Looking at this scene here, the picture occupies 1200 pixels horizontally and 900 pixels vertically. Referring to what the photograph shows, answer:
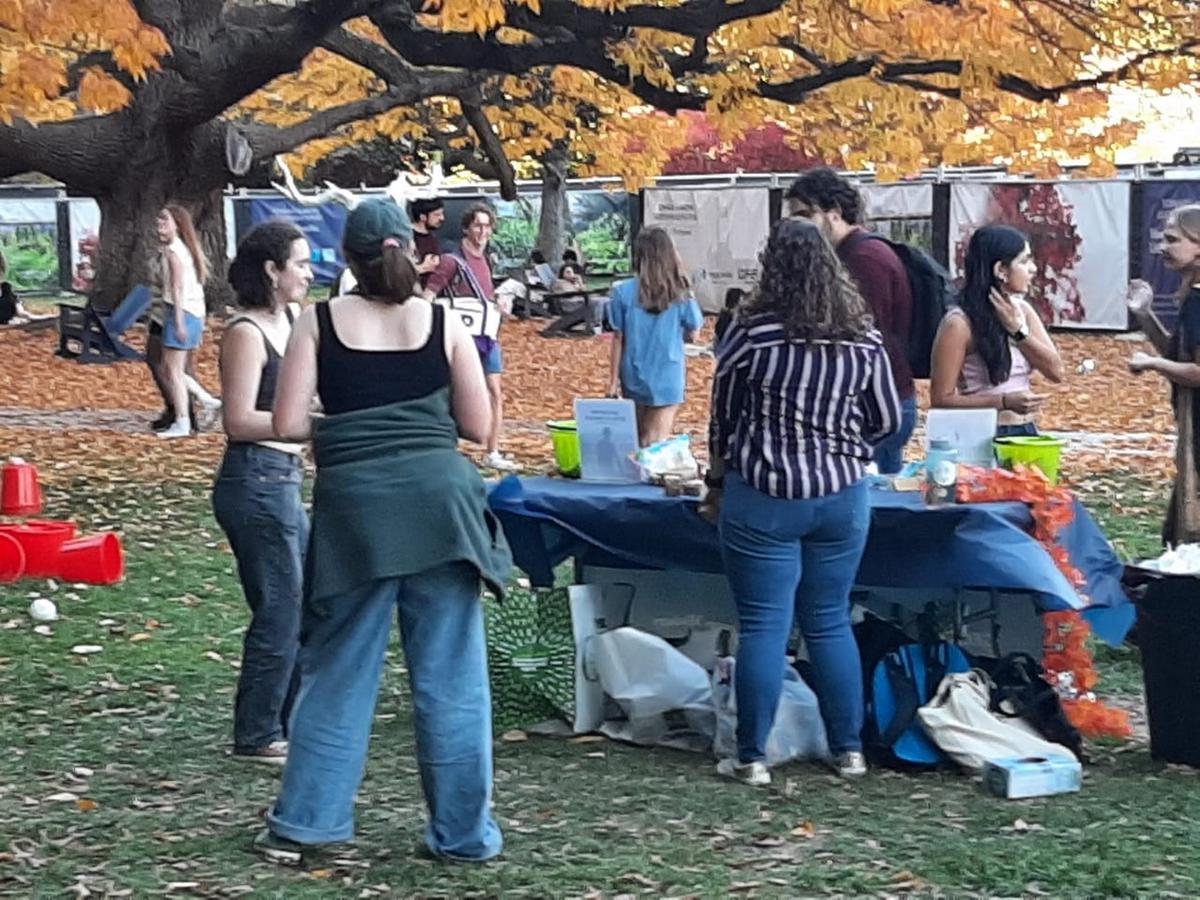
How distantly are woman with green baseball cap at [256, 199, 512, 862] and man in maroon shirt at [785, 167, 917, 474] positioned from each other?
2041 millimetres

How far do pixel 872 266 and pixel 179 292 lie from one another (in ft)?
27.2

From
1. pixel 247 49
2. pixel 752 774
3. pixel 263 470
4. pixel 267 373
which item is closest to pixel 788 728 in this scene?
pixel 752 774

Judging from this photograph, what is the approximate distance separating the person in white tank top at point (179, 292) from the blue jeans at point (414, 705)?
8866mm

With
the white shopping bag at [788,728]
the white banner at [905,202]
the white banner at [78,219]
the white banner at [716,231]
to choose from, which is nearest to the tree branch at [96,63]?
the white banner at [905,202]

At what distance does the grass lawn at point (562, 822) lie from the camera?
520cm

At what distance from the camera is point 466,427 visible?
17.1ft

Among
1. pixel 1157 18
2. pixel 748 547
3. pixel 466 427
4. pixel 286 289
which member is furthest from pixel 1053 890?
pixel 1157 18

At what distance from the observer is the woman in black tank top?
6012mm

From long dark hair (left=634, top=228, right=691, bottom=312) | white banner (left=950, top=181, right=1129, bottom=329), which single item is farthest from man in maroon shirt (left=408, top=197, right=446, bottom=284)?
white banner (left=950, top=181, right=1129, bottom=329)

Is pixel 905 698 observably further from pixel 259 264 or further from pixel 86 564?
pixel 86 564

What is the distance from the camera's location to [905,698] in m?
6.38

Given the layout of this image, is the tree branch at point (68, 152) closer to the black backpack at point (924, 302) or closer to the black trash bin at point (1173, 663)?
the black backpack at point (924, 302)

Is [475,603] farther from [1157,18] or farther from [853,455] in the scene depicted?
[1157,18]

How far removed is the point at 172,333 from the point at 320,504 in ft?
32.0
